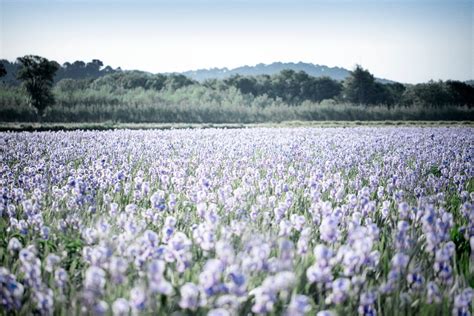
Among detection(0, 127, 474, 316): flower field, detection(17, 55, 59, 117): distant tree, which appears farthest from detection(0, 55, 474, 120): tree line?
detection(0, 127, 474, 316): flower field

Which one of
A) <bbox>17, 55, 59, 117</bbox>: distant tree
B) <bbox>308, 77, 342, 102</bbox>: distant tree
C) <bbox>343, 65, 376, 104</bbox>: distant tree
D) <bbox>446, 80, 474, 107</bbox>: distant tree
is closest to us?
<bbox>17, 55, 59, 117</bbox>: distant tree

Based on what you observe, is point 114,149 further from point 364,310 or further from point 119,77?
point 119,77

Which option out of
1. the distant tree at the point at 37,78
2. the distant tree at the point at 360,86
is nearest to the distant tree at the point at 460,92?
the distant tree at the point at 360,86

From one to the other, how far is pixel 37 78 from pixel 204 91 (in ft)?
80.5

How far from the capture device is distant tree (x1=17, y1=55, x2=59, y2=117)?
33312 mm

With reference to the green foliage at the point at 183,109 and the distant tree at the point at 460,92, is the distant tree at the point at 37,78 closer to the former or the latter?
the green foliage at the point at 183,109

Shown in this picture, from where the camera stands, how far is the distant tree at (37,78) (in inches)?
1312

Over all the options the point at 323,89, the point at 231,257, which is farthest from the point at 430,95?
the point at 231,257

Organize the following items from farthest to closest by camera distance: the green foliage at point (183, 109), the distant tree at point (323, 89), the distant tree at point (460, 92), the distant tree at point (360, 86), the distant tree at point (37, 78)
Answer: the distant tree at point (323, 89)
the distant tree at point (460, 92)
the distant tree at point (360, 86)
the green foliage at point (183, 109)
the distant tree at point (37, 78)

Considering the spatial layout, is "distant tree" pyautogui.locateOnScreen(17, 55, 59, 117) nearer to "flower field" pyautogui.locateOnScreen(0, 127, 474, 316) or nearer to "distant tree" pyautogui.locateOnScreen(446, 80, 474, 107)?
"flower field" pyautogui.locateOnScreen(0, 127, 474, 316)

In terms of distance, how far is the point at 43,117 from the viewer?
3628 cm

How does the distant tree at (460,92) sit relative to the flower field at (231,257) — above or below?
above

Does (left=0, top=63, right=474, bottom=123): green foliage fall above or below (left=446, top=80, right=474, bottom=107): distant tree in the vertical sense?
below

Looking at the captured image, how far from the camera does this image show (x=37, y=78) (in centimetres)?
3394
